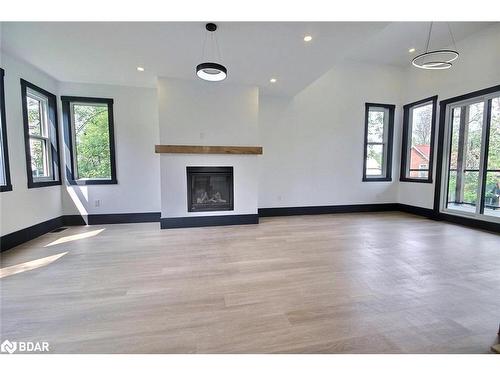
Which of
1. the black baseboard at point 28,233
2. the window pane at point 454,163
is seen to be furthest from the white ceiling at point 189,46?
the black baseboard at point 28,233

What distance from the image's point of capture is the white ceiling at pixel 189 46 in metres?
2.64

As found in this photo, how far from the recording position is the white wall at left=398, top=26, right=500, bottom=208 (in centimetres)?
411

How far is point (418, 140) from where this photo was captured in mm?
5637

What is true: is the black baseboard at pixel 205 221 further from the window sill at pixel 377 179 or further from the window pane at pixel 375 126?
the window pane at pixel 375 126

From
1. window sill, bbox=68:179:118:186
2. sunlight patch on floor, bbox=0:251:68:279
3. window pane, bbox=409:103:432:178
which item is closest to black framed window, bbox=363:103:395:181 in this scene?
window pane, bbox=409:103:432:178

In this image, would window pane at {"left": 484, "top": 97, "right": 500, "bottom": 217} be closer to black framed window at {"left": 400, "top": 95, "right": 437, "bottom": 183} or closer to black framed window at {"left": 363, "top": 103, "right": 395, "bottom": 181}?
black framed window at {"left": 400, "top": 95, "right": 437, "bottom": 183}

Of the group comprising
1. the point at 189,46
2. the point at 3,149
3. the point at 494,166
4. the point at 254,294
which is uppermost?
the point at 189,46

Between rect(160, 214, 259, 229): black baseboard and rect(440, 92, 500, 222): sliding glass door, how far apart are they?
13.8 ft

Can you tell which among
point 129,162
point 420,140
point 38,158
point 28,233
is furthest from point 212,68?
point 420,140

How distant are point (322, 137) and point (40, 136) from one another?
221 inches

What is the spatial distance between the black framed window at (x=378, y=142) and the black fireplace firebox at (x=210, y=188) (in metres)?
3.59

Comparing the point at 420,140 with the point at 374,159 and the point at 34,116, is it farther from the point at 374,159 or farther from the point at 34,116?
the point at 34,116
